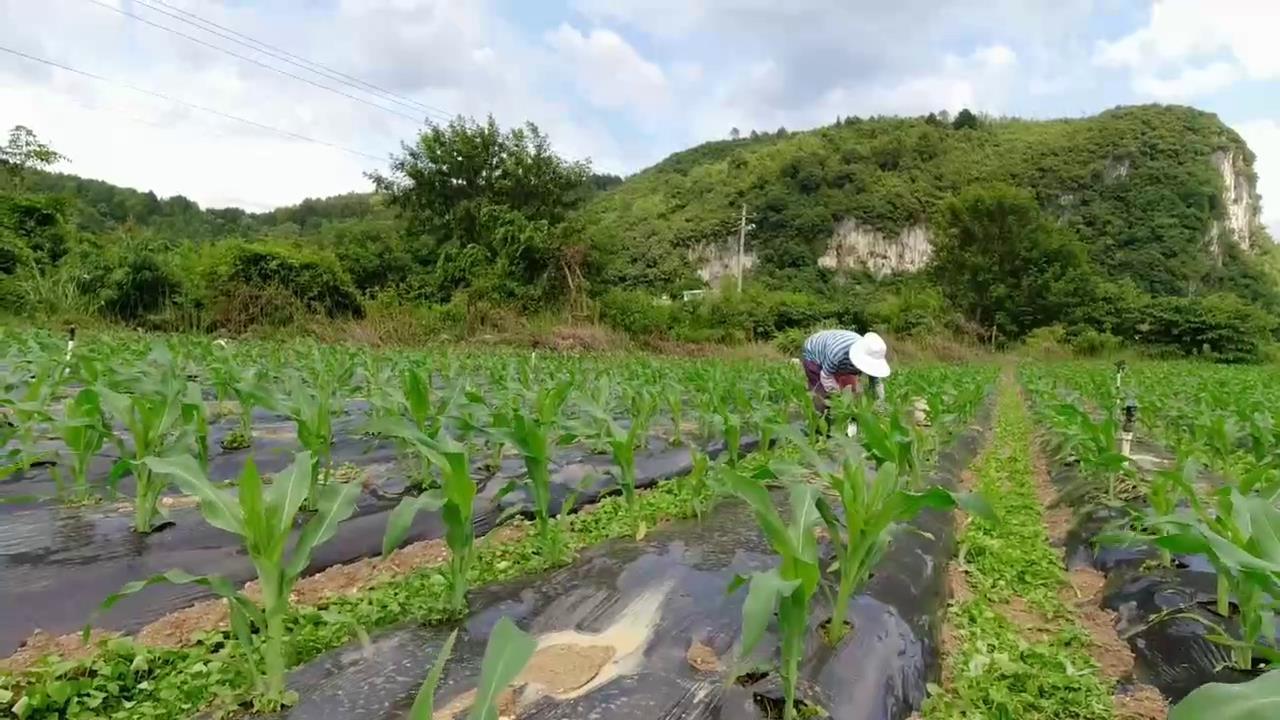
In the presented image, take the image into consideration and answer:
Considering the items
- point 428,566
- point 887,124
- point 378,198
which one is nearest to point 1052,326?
point 378,198

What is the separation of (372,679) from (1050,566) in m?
3.41

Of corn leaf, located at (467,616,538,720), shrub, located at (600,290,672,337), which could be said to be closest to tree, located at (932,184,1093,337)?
shrub, located at (600,290,672,337)

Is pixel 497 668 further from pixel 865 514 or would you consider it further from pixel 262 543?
pixel 865 514

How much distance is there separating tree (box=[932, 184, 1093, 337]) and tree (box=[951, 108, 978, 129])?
4431 cm

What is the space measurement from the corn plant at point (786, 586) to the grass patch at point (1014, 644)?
61 cm

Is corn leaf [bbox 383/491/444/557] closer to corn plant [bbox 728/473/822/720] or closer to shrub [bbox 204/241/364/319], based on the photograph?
corn plant [bbox 728/473/822/720]

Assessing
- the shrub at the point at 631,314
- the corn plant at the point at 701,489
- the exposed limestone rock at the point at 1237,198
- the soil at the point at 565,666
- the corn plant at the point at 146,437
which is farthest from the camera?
the exposed limestone rock at the point at 1237,198

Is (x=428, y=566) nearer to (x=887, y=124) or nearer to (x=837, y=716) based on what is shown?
(x=837, y=716)

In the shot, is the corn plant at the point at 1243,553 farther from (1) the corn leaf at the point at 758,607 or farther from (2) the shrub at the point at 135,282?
(2) the shrub at the point at 135,282

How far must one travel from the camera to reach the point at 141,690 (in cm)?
203

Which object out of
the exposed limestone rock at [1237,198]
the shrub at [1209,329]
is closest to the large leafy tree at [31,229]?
the shrub at [1209,329]

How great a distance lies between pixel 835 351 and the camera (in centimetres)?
682

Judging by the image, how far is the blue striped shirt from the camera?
6.75 m

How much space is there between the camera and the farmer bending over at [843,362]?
6.21m
